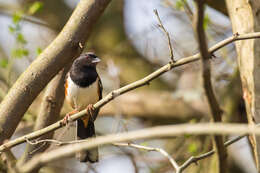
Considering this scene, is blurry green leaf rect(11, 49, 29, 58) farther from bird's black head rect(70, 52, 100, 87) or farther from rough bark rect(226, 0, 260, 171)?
rough bark rect(226, 0, 260, 171)

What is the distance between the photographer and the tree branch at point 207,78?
2053 mm

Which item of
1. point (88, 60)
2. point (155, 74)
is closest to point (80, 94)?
point (88, 60)

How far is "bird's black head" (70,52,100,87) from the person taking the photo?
4898mm

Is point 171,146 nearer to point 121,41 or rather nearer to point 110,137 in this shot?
point 121,41

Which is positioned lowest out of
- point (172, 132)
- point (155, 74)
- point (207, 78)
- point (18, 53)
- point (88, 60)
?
point (172, 132)

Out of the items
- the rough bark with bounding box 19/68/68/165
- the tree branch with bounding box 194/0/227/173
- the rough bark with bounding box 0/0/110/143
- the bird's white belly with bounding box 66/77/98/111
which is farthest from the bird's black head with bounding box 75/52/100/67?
the tree branch with bounding box 194/0/227/173

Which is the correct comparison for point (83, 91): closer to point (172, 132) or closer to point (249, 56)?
point (249, 56)

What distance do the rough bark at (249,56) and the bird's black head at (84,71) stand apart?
1849 mm

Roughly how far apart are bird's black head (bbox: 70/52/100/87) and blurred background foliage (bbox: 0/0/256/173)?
294 mm

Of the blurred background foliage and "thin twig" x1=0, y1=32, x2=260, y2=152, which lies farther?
the blurred background foliage

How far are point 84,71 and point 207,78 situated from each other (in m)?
2.94

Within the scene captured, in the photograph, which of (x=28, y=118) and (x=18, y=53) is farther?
(x=28, y=118)

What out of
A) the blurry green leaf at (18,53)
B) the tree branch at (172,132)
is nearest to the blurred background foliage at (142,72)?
the blurry green leaf at (18,53)

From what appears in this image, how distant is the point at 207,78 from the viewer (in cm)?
221
